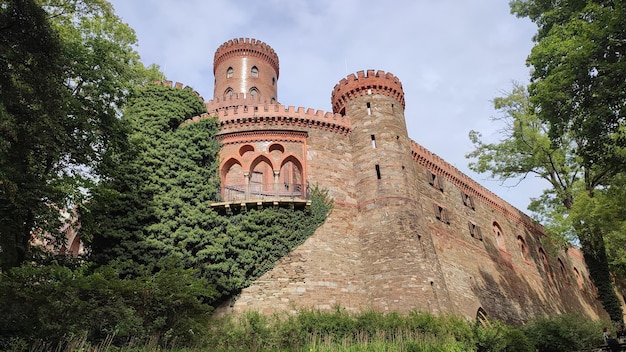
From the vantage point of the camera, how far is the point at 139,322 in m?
11.5

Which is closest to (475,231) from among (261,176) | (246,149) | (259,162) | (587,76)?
(261,176)

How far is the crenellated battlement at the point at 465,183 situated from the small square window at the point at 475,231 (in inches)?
81.2

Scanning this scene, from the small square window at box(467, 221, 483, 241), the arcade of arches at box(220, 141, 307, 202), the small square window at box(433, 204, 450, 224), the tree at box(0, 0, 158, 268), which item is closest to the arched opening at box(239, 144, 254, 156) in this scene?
the arcade of arches at box(220, 141, 307, 202)

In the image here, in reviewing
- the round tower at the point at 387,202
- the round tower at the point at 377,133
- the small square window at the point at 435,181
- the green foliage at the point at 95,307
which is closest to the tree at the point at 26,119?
the green foliage at the point at 95,307

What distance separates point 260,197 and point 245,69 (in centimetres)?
1611

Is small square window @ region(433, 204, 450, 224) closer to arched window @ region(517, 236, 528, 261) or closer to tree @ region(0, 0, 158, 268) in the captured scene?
arched window @ region(517, 236, 528, 261)

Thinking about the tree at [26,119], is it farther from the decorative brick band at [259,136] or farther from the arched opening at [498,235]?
the arched opening at [498,235]

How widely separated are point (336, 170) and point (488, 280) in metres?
10.4

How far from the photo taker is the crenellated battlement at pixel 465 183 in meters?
24.0

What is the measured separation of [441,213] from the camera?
23.5 m

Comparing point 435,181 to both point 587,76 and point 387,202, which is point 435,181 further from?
point 587,76

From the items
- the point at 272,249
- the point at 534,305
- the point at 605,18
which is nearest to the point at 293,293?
the point at 272,249

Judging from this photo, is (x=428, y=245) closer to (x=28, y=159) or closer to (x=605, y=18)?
(x=605, y=18)

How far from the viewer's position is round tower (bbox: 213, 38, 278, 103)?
32.0m
